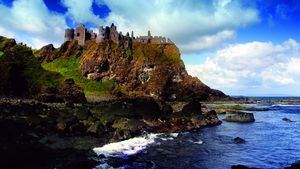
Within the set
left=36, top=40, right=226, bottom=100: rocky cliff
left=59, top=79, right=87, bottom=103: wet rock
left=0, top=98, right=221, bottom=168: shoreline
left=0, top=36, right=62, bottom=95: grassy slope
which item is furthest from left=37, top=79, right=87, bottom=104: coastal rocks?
left=36, top=40, right=226, bottom=100: rocky cliff

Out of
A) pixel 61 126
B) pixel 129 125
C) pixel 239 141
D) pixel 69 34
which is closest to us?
pixel 61 126

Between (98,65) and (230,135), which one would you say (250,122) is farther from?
(98,65)

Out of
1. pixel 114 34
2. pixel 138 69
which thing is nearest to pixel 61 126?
pixel 138 69

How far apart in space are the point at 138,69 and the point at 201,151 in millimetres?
121090

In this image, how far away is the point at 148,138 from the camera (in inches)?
2211

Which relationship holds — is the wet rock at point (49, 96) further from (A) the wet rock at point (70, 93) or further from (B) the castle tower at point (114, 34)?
(B) the castle tower at point (114, 34)

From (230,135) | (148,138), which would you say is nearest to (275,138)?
(230,135)

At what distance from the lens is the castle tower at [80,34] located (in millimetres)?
183500

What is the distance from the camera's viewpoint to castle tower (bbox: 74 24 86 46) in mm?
183500

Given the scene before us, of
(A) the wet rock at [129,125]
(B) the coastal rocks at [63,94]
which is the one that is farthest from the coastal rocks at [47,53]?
(A) the wet rock at [129,125]

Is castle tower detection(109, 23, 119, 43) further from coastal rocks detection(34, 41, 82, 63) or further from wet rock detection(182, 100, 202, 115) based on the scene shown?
wet rock detection(182, 100, 202, 115)

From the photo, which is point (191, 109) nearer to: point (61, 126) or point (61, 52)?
point (61, 126)

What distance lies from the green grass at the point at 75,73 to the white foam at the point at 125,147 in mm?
97998

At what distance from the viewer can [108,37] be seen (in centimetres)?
18100
